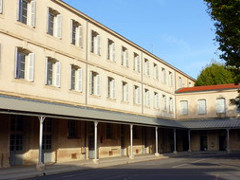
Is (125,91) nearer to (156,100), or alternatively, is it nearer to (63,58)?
(156,100)

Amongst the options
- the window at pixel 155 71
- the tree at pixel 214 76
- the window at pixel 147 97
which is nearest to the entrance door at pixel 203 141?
the window at pixel 155 71

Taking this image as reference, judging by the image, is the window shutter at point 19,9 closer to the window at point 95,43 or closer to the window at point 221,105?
the window at point 95,43

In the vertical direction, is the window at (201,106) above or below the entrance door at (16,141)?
above

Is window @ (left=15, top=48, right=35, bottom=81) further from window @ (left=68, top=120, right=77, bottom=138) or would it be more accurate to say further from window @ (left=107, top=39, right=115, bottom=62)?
window @ (left=107, top=39, right=115, bottom=62)

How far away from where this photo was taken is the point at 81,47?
26.2 meters

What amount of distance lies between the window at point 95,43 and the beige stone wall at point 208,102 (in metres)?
19.0

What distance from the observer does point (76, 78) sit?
25719 mm

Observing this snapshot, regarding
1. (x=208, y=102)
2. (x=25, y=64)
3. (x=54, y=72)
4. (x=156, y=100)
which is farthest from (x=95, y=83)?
(x=208, y=102)

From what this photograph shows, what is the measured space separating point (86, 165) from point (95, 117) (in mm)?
3070

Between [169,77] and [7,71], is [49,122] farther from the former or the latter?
[169,77]

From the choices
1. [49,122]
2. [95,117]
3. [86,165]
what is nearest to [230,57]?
[95,117]

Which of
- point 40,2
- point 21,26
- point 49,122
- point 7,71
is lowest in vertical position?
point 49,122

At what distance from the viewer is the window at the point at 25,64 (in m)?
20.5

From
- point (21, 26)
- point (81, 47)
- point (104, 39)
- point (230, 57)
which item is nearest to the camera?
point (230, 57)
